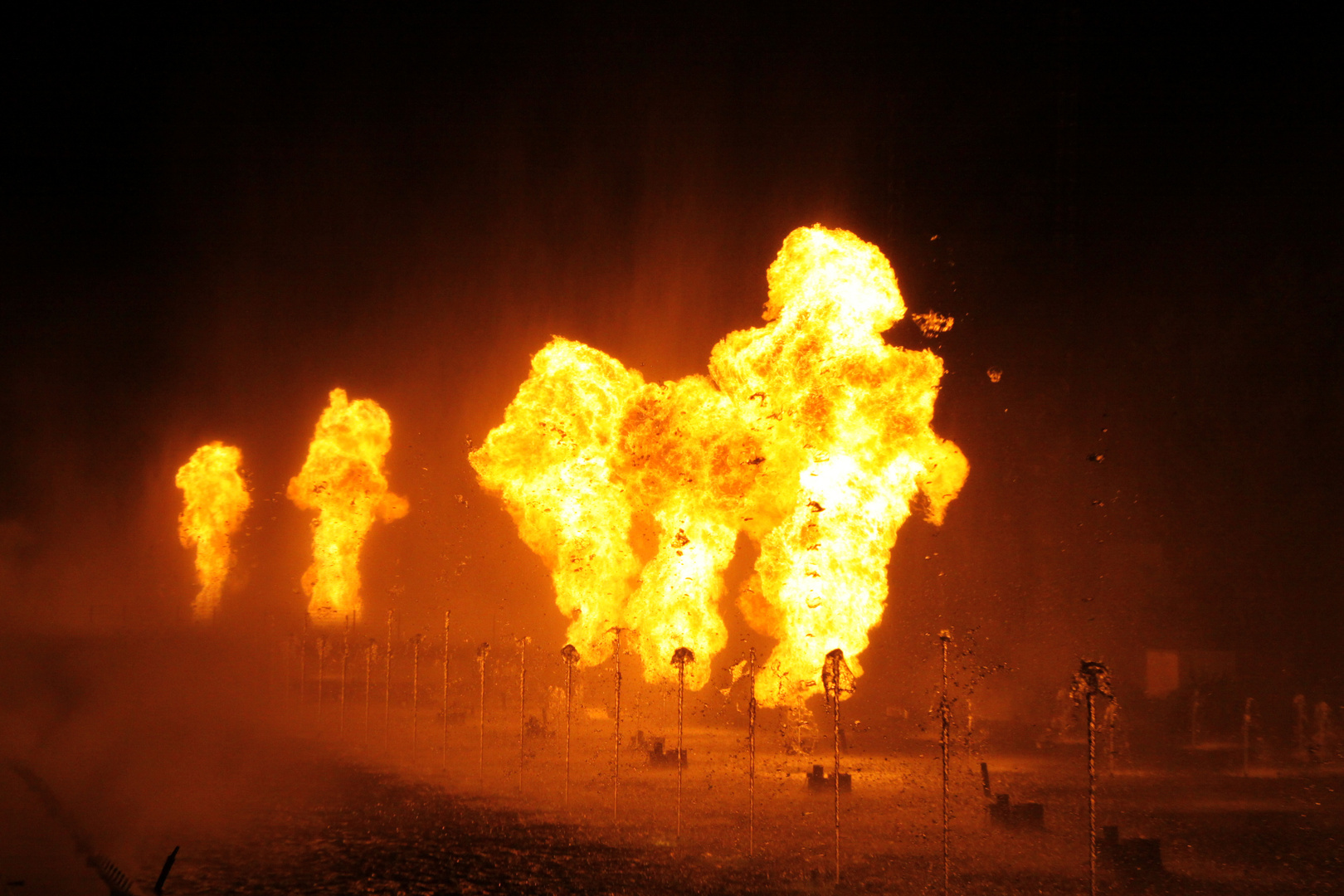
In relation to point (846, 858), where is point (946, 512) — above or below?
above

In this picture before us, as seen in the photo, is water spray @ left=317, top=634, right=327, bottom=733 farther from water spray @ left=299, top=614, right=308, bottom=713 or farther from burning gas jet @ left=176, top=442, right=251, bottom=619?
burning gas jet @ left=176, top=442, right=251, bottom=619

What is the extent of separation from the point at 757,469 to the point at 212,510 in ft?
130

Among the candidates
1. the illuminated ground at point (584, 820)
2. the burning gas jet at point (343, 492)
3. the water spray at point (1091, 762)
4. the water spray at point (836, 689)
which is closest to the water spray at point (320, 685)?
the burning gas jet at point (343, 492)

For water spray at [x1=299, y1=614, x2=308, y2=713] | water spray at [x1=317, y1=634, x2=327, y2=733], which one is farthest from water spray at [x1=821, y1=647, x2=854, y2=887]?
water spray at [x1=299, y1=614, x2=308, y2=713]

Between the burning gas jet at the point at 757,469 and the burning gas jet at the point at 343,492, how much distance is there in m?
15.6

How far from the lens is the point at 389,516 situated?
180 ft

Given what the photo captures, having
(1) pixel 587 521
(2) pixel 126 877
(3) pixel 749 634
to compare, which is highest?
(1) pixel 587 521

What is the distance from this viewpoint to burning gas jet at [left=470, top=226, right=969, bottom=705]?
30.0m

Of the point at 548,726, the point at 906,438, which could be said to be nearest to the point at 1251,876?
the point at 906,438

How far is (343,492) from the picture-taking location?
5319cm

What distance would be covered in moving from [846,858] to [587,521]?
22550 millimetres

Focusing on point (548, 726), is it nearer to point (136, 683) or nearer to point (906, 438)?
point (906, 438)

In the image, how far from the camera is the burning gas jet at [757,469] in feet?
98.6

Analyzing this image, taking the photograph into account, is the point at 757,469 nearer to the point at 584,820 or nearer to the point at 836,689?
the point at 836,689
